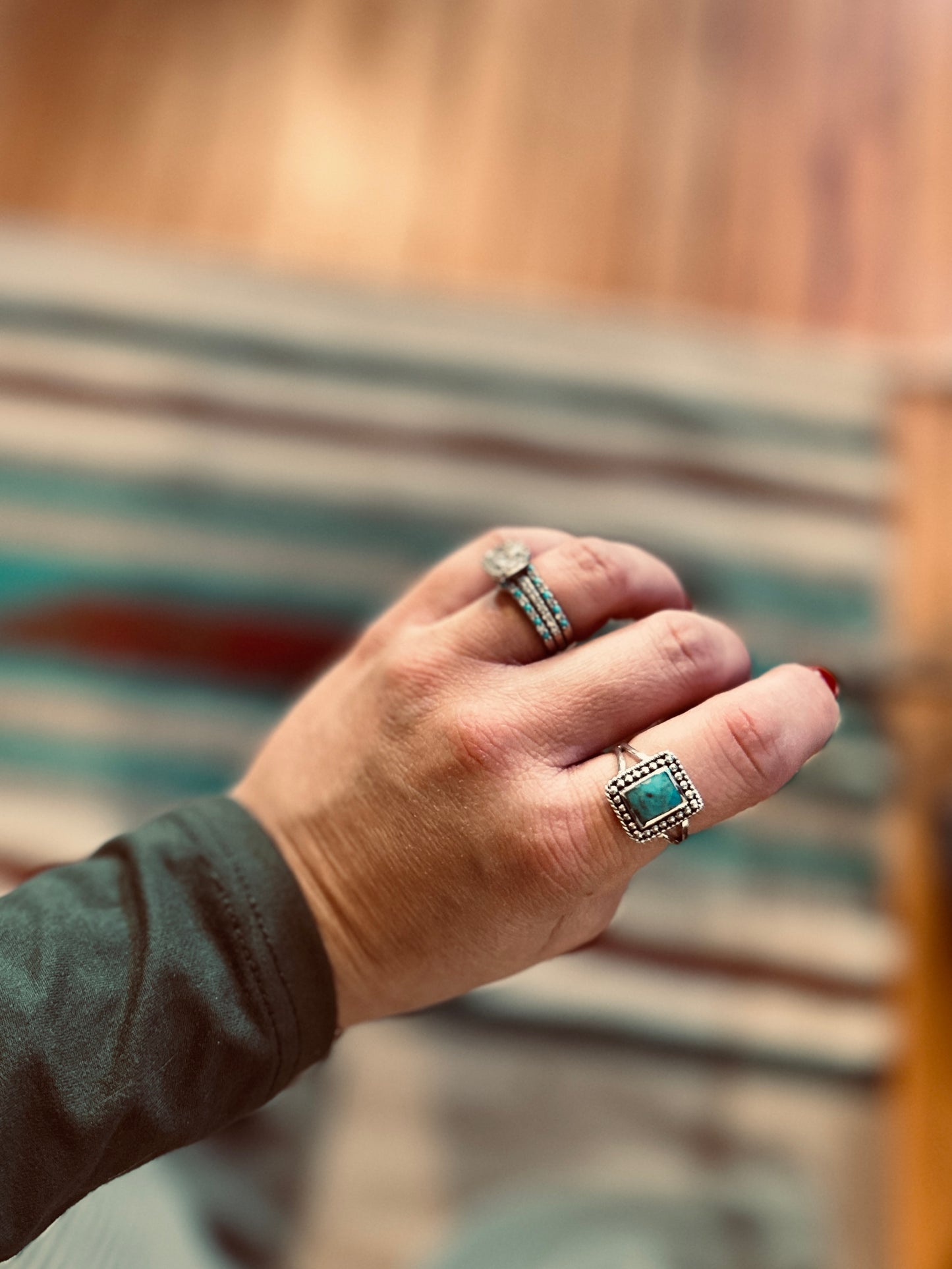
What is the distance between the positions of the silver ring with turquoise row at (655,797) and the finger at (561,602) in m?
0.11

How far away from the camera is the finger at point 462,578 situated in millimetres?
661

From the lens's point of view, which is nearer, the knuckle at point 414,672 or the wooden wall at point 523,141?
the knuckle at point 414,672

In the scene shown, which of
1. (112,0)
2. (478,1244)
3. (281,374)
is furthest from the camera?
(112,0)

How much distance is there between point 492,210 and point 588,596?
1214 millimetres

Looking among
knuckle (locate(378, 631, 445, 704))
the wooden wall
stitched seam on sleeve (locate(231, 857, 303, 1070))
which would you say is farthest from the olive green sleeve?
the wooden wall

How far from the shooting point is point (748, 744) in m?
0.55

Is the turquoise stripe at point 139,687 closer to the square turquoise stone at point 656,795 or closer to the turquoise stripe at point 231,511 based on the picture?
the turquoise stripe at point 231,511

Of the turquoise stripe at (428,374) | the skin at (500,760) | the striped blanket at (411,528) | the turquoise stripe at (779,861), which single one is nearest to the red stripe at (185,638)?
the striped blanket at (411,528)

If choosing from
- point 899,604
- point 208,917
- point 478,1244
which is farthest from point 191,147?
point 478,1244

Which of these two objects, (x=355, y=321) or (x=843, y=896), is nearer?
(x=843, y=896)

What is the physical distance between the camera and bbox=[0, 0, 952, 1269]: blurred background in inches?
44.8

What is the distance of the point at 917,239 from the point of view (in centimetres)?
162

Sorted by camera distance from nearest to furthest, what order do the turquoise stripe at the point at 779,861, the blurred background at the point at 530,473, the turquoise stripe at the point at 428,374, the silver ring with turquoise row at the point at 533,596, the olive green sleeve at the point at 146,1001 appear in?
1. the olive green sleeve at the point at 146,1001
2. the silver ring with turquoise row at the point at 533,596
3. the blurred background at the point at 530,473
4. the turquoise stripe at the point at 779,861
5. the turquoise stripe at the point at 428,374

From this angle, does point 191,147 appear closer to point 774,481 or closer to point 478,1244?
point 774,481
